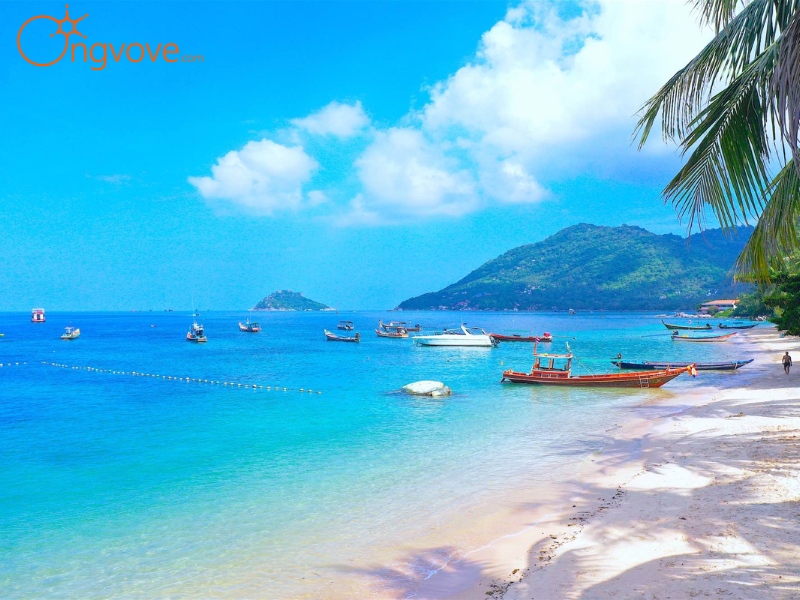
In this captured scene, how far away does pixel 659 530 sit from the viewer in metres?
8.70

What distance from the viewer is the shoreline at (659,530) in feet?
22.3

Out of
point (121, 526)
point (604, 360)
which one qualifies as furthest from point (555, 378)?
point (121, 526)

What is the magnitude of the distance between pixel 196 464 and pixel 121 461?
2.76 m

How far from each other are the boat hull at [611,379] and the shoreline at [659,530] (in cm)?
1281

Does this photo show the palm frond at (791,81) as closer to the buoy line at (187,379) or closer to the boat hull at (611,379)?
the boat hull at (611,379)

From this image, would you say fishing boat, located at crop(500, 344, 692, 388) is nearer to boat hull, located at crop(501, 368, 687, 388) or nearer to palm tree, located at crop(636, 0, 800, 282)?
boat hull, located at crop(501, 368, 687, 388)

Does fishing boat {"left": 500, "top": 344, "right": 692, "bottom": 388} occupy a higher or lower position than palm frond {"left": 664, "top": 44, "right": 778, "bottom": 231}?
lower

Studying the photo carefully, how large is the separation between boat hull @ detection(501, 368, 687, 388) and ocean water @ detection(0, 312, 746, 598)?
28.7 inches

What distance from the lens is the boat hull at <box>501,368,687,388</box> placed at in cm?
2869

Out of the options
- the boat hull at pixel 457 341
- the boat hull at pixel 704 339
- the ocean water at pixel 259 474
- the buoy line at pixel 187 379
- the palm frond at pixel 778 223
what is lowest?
the ocean water at pixel 259 474

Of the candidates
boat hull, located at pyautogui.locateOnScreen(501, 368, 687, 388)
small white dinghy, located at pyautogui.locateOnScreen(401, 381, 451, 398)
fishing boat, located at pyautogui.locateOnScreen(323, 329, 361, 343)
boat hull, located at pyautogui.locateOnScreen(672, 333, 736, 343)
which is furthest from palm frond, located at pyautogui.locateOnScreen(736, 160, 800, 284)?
fishing boat, located at pyautogui.locateOnScreen(323, 329, 361, 343)

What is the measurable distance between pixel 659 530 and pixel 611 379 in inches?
862

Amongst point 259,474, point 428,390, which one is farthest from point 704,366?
point 259,474

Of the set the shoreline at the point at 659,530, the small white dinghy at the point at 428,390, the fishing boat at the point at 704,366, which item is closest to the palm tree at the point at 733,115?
the shoreline at the point at 659,530
